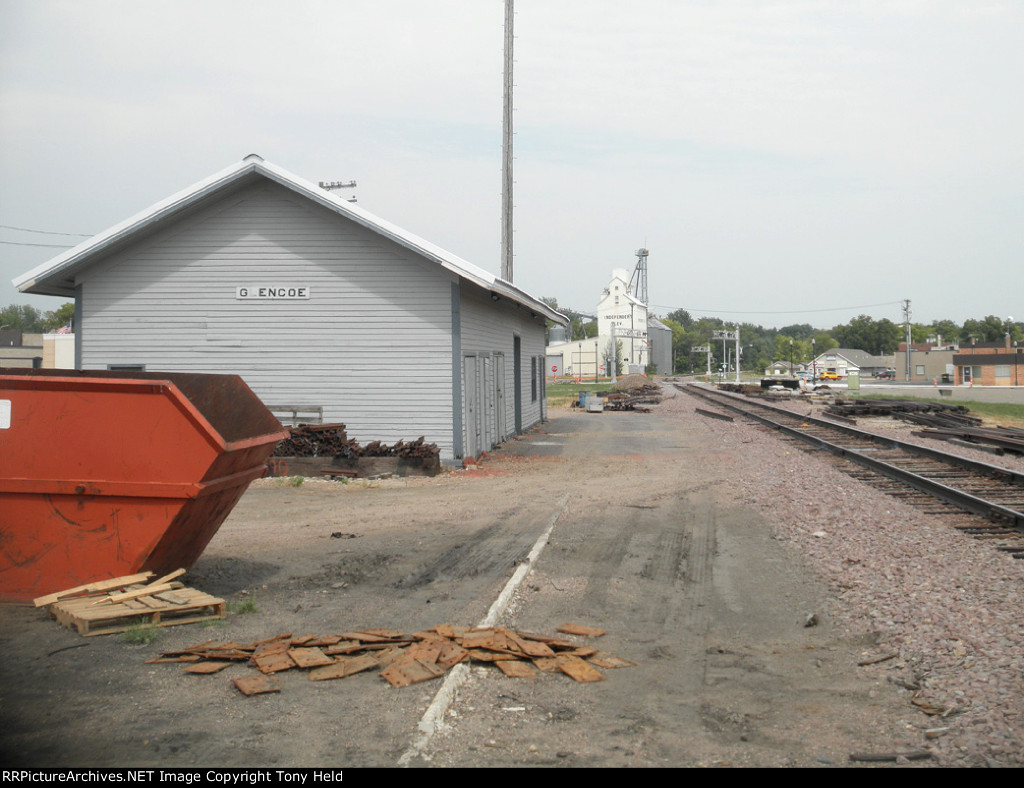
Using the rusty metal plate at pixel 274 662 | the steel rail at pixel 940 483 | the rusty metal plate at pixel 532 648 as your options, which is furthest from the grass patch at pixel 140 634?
the steel rail at pixel 940 483

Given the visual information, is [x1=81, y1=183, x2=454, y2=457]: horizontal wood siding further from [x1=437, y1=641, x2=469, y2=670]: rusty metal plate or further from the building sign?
[x1=437, y1=641, x2=469, y2=670]: rusty metal plate

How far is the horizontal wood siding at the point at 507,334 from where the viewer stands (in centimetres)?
1867

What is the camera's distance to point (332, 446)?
16.1 meters

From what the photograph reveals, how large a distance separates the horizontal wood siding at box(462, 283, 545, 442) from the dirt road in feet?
24.3

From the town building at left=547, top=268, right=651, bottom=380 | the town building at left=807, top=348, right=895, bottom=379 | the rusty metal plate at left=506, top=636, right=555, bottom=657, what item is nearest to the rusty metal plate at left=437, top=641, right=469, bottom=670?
the rusty metal plate at left=506, top=636, right=555, bottom=657

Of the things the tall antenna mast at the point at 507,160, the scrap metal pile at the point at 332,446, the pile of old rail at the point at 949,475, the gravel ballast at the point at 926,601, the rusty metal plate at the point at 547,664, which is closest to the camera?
the gravel ballast at the point at 926,601

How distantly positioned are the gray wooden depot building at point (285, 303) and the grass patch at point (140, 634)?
36.0ft

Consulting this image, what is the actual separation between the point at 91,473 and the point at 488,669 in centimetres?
365

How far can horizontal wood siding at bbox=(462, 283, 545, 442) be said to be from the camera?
61.3 ft

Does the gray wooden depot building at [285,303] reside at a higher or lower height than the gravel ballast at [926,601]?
higher

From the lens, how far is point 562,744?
439 centimetres

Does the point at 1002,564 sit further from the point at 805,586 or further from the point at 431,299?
the point at 431,299

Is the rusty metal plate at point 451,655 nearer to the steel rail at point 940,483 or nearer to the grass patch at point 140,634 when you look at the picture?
the grass patch at point 140,634
